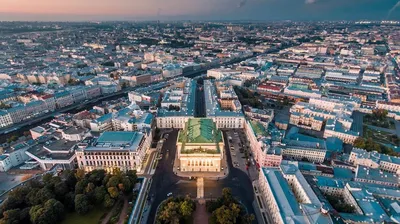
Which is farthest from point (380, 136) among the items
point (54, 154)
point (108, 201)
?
point (54, 154)

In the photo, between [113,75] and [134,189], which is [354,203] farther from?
[113,75]

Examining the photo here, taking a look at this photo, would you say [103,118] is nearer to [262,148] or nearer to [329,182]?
[262,148]

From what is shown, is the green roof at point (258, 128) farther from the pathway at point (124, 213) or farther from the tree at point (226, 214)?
the pathway at point (124, 213)

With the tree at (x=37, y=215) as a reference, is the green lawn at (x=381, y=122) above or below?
below

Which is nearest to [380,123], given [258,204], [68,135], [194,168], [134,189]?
[258,204]

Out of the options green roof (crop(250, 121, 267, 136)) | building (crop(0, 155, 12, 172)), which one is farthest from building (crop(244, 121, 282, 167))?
building (crop(0, 155, 12, 172))

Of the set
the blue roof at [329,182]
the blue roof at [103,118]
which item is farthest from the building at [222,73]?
the blue roof at [329,182]
